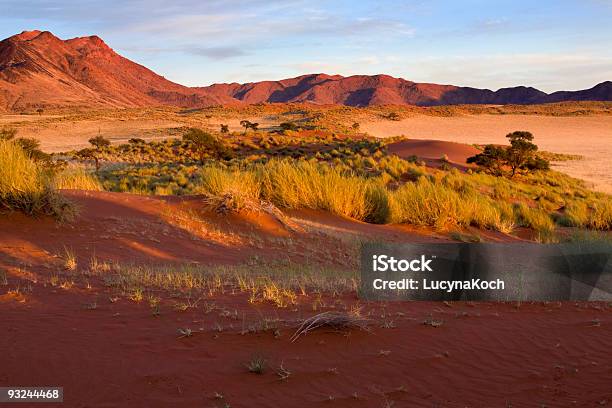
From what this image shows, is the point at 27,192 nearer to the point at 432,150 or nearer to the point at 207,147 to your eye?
the point at 207,147

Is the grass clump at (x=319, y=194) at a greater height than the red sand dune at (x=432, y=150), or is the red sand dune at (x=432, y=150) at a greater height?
the red sand dune at (x=432, y=150)

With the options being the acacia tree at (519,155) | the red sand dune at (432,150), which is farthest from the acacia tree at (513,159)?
the red sand dune at (432,150)

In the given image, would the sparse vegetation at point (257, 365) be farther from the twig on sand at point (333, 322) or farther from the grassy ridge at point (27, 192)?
the grassy ridge at point (27, 192)

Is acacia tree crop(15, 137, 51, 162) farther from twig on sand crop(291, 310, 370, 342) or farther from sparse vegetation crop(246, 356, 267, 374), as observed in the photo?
sparse vegetation crop(246, 356, 267, 374)

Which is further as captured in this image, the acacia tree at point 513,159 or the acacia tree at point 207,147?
the acacia tree at point 207,147

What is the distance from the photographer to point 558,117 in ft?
279

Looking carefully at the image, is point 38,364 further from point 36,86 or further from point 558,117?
point 36,86

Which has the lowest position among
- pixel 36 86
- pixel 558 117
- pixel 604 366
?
pixel 604 366

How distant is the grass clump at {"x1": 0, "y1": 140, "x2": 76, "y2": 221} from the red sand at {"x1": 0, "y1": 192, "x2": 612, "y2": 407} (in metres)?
3.37

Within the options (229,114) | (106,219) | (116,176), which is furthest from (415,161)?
(229,114)

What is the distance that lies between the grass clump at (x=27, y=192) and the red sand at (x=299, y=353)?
337 cm

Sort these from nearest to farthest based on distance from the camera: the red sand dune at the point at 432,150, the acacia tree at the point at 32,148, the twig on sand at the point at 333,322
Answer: the twig on sand at the point at 333,322 → the acacia tree at the point at 32,148 → the red sand dune at the point at 432,150

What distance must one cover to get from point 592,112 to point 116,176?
265 ft

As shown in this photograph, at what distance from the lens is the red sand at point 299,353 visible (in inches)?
182
